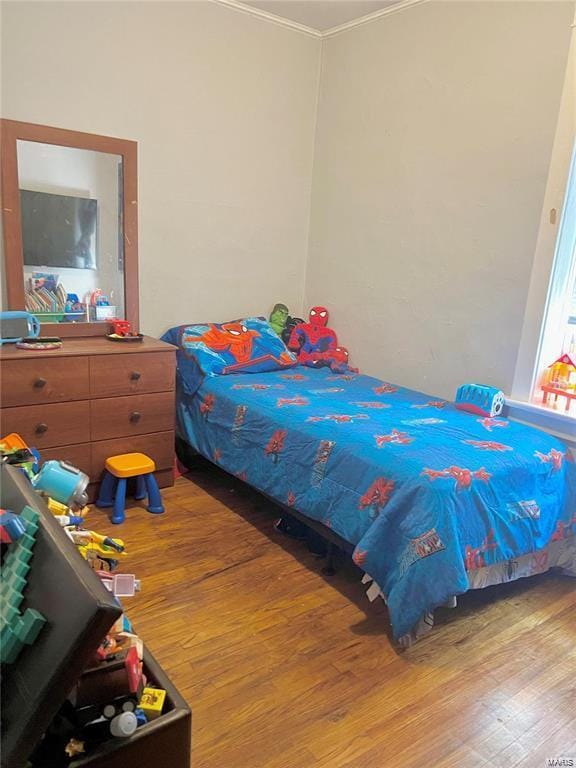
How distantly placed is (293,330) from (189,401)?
0.84m

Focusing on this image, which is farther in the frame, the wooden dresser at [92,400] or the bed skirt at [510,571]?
the wooden dresser at [92,400]

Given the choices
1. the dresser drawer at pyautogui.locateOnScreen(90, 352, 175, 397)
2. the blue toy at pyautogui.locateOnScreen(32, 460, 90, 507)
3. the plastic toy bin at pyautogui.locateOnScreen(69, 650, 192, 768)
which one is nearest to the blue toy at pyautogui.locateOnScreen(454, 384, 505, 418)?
the dresser drawer at pyautogui.locateOnScreen(90, 352, 175, 397)

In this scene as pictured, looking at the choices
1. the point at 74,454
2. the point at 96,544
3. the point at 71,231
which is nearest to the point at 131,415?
the point at 74,454

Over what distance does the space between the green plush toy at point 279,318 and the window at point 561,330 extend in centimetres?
154

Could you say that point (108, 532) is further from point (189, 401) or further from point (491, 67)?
point (491, 67)

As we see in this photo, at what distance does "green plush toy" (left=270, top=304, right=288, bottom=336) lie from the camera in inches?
134

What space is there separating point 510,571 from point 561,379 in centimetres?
88

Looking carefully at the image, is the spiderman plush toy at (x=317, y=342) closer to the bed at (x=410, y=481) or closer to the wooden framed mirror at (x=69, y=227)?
the bed at (x=410, y=481)

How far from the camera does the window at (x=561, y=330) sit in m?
2.26

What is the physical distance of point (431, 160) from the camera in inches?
108

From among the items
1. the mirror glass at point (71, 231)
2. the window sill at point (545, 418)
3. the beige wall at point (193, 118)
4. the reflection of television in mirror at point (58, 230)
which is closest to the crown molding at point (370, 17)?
the beige wall at point (193, 118)

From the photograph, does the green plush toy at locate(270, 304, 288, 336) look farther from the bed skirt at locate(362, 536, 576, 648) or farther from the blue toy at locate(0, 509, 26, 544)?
the blue toy at locate(0, 509, 26, 544)

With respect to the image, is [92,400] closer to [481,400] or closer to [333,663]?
[333,663]

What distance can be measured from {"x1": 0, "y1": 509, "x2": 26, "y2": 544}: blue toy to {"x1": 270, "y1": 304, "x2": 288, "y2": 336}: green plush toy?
267cm
